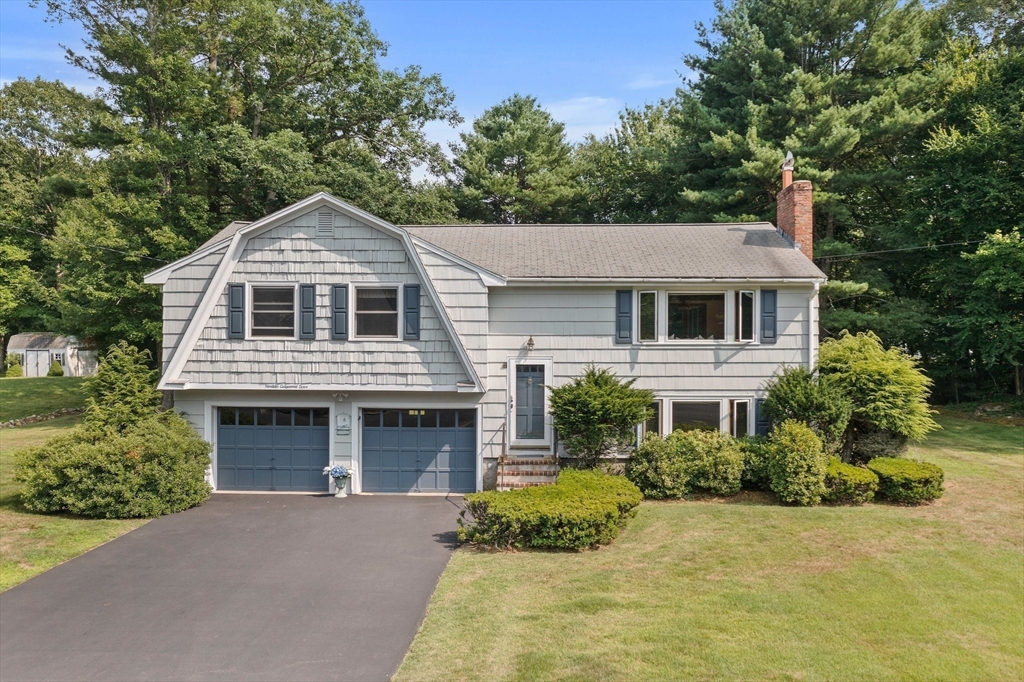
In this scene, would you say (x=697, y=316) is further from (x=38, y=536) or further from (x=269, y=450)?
(x=38, y=536)

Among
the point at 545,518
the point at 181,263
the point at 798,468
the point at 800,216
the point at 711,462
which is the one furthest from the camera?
the point at 800,216

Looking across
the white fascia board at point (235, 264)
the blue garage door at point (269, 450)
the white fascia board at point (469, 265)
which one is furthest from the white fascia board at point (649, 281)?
the blue garage door at point (269, 450)

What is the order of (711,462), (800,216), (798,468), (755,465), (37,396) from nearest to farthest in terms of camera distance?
(798,468), (711,462), (755,465), (800,216), (37,396)

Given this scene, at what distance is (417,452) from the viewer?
14617mm

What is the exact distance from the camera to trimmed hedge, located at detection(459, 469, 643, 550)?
10172 mm

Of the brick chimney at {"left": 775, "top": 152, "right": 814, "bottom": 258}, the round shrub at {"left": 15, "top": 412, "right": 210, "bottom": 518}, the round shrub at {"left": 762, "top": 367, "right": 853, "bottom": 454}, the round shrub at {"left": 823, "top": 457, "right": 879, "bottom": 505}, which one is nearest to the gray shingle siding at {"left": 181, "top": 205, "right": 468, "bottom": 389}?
the round shrub at {"left": 15, "top": 412, "right": 210, "bottom": 518}

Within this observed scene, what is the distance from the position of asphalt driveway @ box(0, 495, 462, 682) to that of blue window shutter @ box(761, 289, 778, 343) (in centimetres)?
853

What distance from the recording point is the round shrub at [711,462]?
44.5ft

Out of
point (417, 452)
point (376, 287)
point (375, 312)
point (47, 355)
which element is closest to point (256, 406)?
point (375, 312)

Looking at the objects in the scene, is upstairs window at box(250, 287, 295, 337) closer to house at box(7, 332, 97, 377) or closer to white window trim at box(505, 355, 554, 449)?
white window trim at box(505, 355, 554, 449)

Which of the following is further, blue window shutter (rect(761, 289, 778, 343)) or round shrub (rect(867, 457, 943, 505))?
blue window shutter (rect(761, 289, 778, 343))

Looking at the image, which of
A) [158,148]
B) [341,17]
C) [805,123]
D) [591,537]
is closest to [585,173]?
[805,123]

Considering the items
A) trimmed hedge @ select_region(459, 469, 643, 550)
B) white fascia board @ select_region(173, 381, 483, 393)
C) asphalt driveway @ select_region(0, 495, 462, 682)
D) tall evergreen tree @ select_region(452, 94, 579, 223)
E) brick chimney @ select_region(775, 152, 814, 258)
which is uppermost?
tall evergreen tree @ select_region(452, 94, 579, 223)

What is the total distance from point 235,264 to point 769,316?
41.6ft
